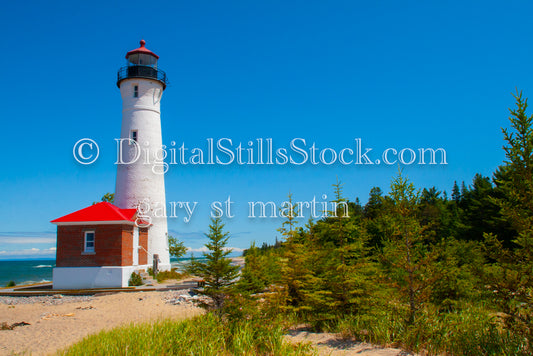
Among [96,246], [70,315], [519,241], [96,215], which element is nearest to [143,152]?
[96,215]

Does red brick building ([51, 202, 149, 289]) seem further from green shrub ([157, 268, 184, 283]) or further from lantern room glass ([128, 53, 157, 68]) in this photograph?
lantern room glass ([128, 53, 157, 68])

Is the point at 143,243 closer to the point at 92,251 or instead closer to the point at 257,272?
the point at 92,251

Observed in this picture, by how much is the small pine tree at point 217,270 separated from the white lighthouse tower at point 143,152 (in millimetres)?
17602

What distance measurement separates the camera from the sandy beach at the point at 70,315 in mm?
11391

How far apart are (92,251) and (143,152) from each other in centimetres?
839

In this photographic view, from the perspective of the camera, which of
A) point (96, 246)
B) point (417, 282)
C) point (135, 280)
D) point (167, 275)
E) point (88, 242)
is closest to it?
point (417, 282)

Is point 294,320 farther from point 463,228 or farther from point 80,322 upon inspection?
point 463,228

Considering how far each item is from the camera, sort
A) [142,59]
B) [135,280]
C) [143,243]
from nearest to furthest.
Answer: [135,280], [143,243], [142,59]

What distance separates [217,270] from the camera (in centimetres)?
1134

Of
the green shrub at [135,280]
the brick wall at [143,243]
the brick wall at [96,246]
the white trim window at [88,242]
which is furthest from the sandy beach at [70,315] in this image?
the brick wall at [143,243]

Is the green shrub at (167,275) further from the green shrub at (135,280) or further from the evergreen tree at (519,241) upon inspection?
the evergreen tree at (519,241)

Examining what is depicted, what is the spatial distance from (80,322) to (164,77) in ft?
71.1

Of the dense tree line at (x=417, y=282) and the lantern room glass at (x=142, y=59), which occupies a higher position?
the lantern room glass at (x=142, y=59)

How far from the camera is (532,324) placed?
7621 mm
